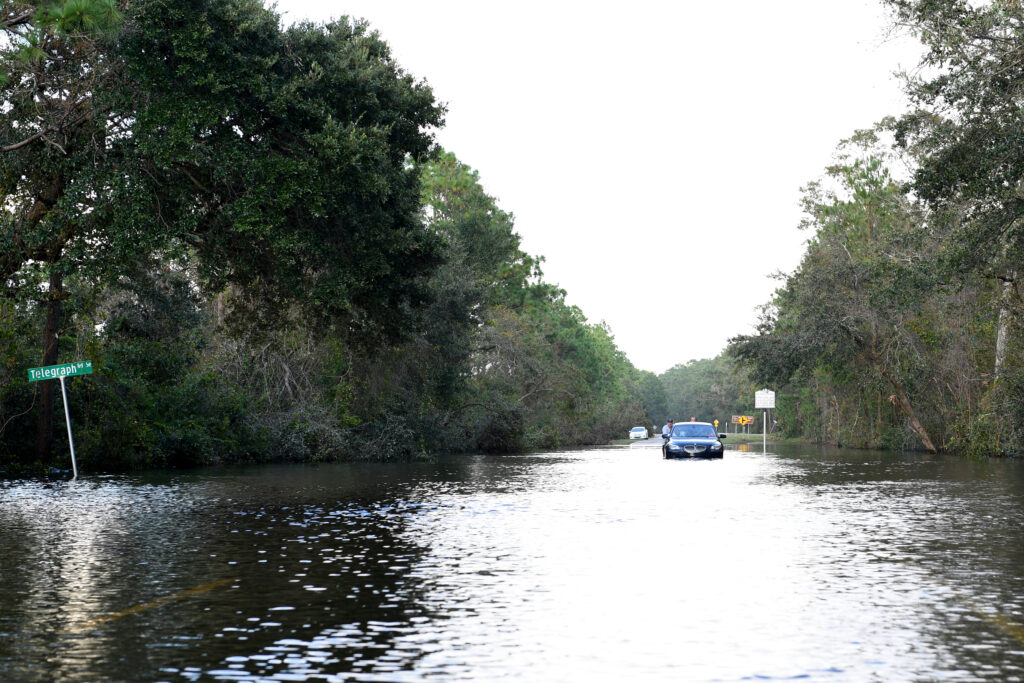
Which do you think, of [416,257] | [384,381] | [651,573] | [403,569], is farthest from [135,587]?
[384,381]

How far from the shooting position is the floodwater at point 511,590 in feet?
22.7

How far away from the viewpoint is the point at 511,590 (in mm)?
9797

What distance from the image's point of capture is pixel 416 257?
3262 centimetres

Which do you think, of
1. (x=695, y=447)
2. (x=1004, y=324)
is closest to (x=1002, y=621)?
(x=695, y=447)

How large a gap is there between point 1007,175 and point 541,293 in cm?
6788

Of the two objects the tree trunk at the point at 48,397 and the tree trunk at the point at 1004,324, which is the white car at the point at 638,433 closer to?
the tree trunk at the point at 1004,324

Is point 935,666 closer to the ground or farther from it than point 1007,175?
closer to the ground

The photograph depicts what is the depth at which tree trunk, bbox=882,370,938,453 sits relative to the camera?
58.1 m

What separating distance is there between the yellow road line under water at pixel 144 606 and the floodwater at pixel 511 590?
0.15 ft

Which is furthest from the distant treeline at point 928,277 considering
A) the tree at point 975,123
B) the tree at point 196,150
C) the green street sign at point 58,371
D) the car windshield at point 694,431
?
the green street sign at point 58,371

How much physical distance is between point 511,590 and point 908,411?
54.6 m

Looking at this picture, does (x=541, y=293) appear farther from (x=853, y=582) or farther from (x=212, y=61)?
(x=853, y=582)

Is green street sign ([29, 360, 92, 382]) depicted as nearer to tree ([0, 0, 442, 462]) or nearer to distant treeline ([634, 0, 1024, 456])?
tree ([0, 0, 442, 462])

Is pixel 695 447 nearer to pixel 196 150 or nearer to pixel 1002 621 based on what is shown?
pixel 196 150
